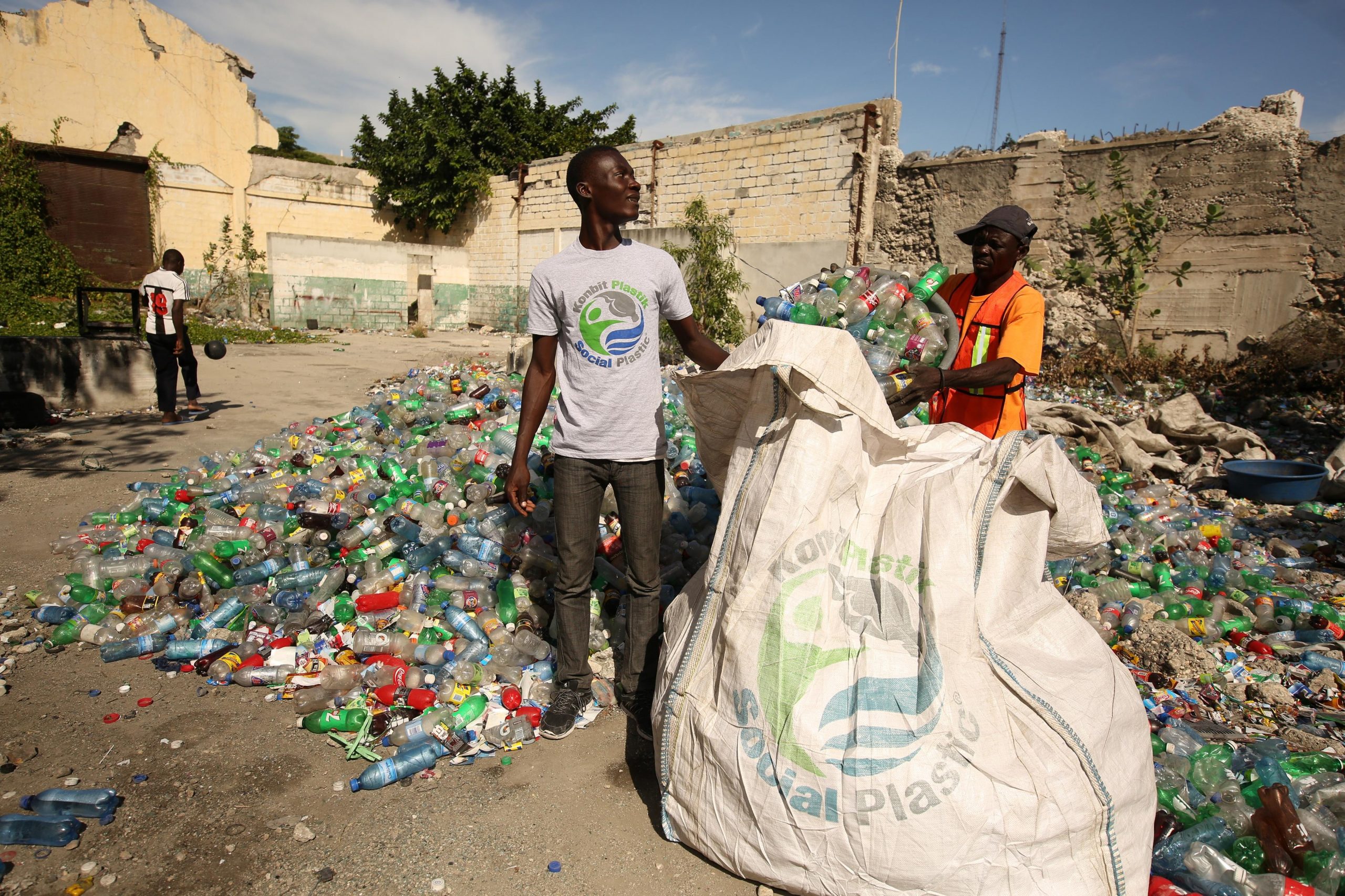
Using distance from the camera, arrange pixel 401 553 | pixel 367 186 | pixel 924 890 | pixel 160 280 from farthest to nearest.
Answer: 1. pixel 367 186
2. pixel 160 280
3. pixel 401 553
4. pixel 924 890

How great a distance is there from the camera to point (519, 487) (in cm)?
253

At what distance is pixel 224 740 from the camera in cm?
252

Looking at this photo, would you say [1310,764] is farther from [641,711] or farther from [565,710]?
[565,710]

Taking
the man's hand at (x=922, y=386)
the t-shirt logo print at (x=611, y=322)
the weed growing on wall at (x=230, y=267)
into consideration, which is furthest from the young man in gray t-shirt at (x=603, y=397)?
the weed growing on wall at (x=230, y=267)

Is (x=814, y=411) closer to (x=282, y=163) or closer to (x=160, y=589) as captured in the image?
(x=160, y=589)

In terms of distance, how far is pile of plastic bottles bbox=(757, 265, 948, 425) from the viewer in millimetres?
2621

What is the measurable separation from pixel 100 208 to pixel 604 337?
74.5ft

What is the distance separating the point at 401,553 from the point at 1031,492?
10.3 ft

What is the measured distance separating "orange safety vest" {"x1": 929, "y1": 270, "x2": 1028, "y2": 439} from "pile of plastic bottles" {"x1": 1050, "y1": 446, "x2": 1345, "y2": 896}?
1.21 metres

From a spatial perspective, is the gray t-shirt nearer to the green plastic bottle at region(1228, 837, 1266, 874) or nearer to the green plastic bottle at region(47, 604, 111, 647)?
the green plastic bottle at region(1228, 837, 1266, 874)

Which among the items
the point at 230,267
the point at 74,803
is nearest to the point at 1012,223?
the point at 74,803

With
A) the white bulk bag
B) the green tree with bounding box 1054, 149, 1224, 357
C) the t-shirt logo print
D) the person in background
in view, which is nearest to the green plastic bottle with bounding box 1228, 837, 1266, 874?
the white bulk bag

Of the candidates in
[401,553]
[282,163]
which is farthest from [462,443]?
[282,163]

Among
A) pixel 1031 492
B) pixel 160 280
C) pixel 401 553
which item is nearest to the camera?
pixel 1031 492
